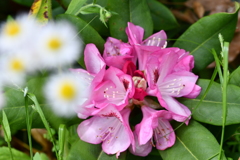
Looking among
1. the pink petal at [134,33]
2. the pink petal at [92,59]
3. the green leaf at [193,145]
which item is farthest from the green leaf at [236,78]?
the pink petal at [92,59]

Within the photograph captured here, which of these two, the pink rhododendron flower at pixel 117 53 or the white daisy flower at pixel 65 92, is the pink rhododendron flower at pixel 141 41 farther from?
the white daisy flower at pixel 65 92

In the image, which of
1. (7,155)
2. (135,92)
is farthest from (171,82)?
(7,155)

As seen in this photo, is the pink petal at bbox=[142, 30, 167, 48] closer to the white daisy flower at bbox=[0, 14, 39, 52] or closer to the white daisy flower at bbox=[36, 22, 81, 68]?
the white daisy flower at bbox=[36, 22, 81, 68]

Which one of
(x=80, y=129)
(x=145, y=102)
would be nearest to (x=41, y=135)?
(x=80, y=129)

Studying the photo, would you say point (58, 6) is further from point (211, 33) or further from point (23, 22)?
point (211, 33)

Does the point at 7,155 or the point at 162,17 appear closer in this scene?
the point at 7,155

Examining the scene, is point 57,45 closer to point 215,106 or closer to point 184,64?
point 184,64
